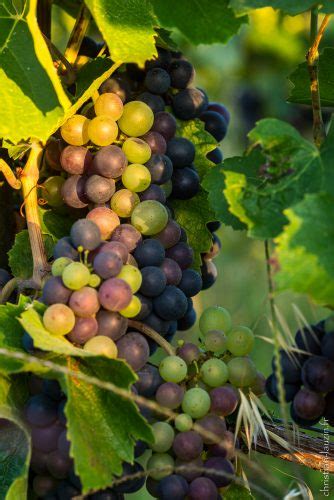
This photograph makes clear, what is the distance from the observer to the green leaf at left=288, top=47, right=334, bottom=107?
3.75ft

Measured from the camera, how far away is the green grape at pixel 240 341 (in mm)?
1014

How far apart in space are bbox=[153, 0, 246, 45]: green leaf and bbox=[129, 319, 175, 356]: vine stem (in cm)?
36

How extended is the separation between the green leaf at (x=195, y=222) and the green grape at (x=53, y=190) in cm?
17

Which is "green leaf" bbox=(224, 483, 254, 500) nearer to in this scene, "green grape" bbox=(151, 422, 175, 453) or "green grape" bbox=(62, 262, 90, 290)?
"green grape" bbox=(151, 422, 175, 453)

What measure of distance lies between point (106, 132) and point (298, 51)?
8.75 ft

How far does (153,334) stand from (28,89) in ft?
1.16

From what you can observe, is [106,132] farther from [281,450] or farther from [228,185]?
[281,450]

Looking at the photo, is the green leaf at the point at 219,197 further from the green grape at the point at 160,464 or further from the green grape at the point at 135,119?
the green grape at the point at 160,464

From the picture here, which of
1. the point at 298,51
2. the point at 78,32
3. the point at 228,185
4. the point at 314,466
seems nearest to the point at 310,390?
the point at 314,466

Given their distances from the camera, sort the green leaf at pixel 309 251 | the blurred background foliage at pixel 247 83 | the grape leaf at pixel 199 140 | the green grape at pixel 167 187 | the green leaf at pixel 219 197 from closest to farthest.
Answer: the green leaf at pixel 309 251
the green leaf at pixel 219 197
the green grape at pixel 167 187
the grape leaf at pixel 199 140
the blurred background foliage at pixel 247 83

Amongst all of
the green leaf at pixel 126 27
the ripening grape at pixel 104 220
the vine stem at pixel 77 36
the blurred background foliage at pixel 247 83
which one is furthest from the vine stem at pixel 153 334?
the blurred background foliage at pixel 247 83

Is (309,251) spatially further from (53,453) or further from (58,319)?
(53,453)

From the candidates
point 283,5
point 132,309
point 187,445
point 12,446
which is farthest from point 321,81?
point 12,446

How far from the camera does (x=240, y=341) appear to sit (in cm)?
101
